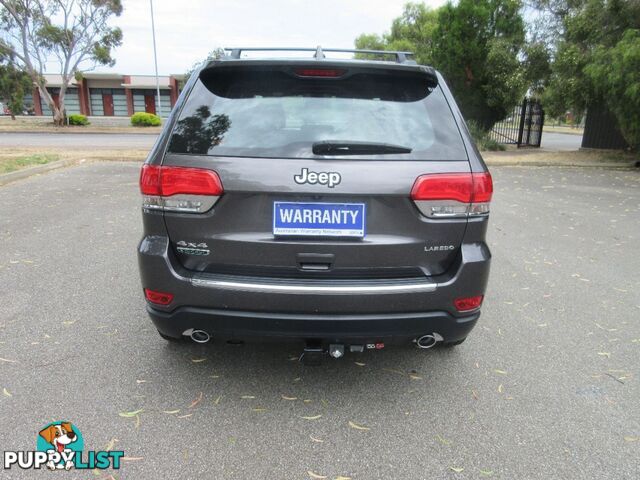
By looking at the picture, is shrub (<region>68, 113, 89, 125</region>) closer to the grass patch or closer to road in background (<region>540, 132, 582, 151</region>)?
the grass patch

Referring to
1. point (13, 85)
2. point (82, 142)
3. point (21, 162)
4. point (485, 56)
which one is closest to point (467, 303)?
point (21, 162)

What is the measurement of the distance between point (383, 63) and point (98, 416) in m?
2.42

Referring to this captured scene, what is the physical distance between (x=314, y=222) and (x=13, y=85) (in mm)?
47771

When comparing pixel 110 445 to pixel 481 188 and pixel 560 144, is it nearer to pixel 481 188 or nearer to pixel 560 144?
pixel 481 188

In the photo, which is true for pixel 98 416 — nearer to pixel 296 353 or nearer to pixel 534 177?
pixel 296 353

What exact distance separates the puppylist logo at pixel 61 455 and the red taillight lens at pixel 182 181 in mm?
1293

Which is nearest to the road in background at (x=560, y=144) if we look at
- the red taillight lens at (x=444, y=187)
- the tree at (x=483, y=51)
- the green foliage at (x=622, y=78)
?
the tree at (x=483, y=51)

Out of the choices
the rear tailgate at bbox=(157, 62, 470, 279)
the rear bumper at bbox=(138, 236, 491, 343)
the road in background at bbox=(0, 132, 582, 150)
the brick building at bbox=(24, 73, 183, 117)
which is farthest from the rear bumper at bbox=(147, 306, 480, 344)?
the brick building at bbox=(24, 73, 183, 117)

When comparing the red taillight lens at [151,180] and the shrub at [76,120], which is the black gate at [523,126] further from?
the shrub at [76,120]

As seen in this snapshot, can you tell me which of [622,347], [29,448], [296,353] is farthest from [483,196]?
[29,448]

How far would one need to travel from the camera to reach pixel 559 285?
474cm

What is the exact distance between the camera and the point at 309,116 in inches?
100

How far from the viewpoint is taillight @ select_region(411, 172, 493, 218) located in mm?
2387

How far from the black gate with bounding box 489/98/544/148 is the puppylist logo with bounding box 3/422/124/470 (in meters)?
20.8
